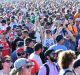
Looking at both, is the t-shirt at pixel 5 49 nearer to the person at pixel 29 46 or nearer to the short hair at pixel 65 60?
the person at pixel 29 46

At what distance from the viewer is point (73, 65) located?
19.4 feet

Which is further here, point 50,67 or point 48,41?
point 48,41

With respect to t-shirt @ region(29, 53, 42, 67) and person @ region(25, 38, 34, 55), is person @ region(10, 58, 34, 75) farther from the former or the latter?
person @ region(25, 38, 34, 55)

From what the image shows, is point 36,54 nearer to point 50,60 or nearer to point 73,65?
point 50,60

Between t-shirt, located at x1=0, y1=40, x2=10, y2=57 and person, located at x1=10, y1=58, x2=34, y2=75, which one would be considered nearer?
person, located at x1=10, y1=58, x2=34, y2=75

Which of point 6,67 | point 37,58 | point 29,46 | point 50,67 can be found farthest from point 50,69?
point 29,46

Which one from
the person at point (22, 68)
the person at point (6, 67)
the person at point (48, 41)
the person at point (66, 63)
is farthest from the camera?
the person at point (48, 41)

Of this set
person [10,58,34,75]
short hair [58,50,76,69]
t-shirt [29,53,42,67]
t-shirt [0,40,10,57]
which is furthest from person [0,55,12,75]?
t-shirt [0,40,10,57]

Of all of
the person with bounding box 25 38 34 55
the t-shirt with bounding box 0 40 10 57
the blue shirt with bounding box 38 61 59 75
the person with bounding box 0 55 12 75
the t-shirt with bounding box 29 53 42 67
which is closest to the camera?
the blue shirt with bounding box 38 61 59 75

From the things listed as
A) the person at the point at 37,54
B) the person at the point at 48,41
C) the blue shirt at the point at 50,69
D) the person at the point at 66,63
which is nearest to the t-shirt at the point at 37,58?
the person at the point at 37,54

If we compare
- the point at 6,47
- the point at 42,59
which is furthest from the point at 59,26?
the point at 42,59

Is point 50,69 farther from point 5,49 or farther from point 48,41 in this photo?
point 48,41

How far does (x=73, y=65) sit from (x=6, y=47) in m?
4.52

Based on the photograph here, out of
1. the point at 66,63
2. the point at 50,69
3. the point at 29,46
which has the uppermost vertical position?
the point at 29,46
